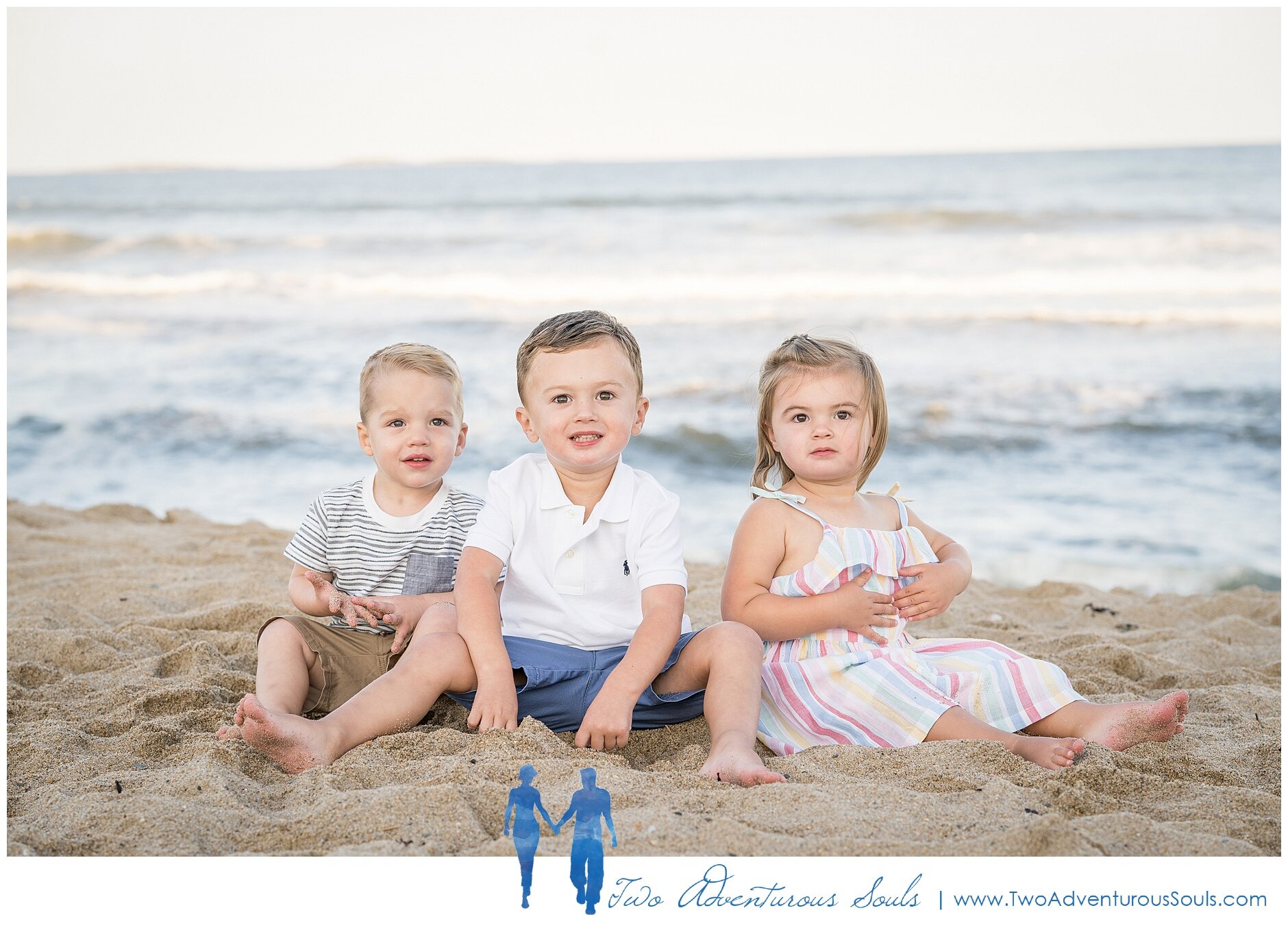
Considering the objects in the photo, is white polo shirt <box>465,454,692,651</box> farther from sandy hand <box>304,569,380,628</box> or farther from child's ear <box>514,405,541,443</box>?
sandy hand <box>304,569,380,628</box>

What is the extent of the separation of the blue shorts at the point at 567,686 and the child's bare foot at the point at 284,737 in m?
0.42

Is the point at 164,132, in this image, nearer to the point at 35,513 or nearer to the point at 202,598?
the point at 35,513

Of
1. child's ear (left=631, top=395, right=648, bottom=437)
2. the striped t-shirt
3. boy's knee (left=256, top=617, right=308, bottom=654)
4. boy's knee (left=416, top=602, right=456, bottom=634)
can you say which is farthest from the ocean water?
boy's knee (left=256, top=617, right=308, bottom=654)

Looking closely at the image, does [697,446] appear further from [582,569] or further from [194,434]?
[582,569]

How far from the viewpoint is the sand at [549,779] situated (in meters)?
1.84

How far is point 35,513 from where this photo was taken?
5344 millimetres

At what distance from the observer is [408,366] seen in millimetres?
2871

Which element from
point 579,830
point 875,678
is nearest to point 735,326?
point 875,678

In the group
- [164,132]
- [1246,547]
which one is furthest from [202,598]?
[164,132]

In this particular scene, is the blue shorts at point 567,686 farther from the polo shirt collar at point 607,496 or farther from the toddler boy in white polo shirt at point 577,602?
the polo shirt collar at point 607,496

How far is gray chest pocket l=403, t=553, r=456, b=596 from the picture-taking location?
2.83 m

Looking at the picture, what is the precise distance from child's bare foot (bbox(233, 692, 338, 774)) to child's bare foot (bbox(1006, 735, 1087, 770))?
157 centimetres

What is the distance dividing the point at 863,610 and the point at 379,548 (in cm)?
135

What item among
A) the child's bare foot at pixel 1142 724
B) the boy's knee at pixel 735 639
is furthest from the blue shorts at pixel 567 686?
the child's bare foot at pixel 1142 724
